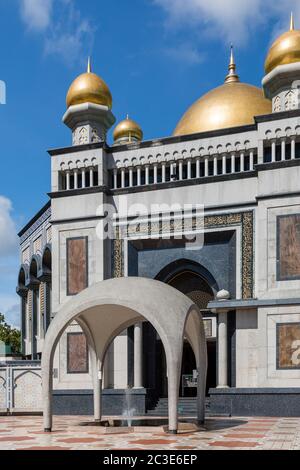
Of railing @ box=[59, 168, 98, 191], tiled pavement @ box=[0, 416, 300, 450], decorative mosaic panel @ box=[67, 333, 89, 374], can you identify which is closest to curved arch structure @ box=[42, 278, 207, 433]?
tiled pavement @ box=[0, 416, 300, 450]

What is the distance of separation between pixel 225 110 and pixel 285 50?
5.10 m

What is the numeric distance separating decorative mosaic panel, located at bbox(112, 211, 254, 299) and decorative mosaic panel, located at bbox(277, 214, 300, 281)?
114cm

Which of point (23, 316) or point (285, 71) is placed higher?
point (285, 71)

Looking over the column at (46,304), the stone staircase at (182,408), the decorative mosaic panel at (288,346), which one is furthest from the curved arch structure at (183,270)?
the column at (46,304)

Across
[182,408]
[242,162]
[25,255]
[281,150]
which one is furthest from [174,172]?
[25,255]

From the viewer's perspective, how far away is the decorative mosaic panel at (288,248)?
18719mm

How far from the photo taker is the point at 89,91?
23.3 meters

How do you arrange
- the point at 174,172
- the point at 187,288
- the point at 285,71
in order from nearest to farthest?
the point at 285,71, the point at 174,172, the point at 187,288

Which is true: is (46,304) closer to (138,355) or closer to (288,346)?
(138,355)

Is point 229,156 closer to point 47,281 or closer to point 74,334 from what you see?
point 74,334

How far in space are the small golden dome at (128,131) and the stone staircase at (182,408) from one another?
1667 cm

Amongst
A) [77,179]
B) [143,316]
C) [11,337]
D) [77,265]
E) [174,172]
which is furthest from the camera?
[11,337]

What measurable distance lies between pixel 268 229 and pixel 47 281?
528 inches

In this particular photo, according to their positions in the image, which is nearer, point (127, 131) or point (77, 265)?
point (77, 265)
